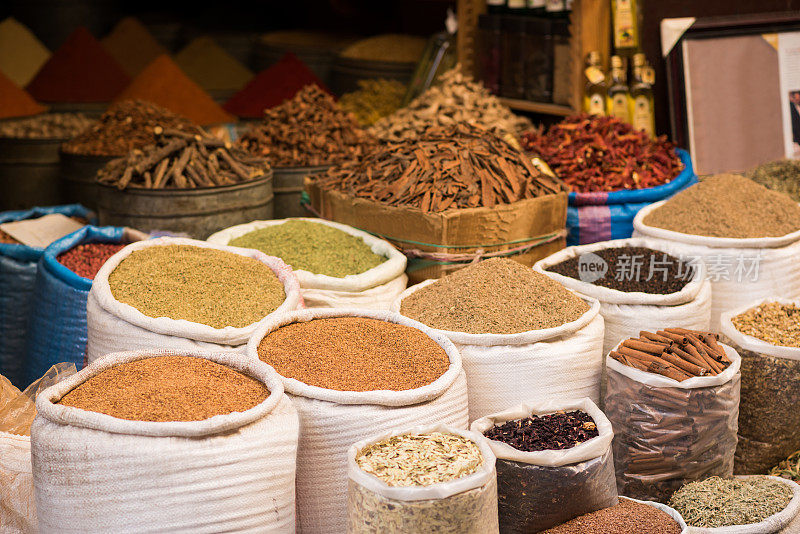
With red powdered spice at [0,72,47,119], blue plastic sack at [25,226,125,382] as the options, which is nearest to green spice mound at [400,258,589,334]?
blue plastic sack at [25,226,125,382]

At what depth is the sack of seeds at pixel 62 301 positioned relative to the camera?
2.17 metres

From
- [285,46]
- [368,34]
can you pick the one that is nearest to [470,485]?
[285,46]

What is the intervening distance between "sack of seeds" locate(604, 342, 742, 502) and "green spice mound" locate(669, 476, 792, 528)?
0.05m

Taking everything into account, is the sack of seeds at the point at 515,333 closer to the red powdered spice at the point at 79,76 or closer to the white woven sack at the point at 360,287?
the white woven sack at the point at 360,287

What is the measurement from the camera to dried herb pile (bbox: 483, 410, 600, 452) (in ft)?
5.27

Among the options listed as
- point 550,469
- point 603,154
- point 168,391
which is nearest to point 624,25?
point 603,154

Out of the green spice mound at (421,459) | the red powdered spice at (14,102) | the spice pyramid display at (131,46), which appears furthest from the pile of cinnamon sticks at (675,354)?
the spice pyramid display at (131,46)

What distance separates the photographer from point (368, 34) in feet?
17.7

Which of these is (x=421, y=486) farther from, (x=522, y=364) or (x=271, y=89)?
(x=271, y=89)

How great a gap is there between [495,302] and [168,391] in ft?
2.64

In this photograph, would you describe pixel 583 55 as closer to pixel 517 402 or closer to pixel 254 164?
pixel 254 164

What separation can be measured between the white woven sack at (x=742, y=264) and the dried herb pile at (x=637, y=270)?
0.32 ft

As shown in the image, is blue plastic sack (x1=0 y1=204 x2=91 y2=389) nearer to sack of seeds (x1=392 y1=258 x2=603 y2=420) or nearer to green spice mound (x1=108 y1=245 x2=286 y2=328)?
green spice mound (x1=108 y1=245 x2=286 y2=328)

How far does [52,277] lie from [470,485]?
1409 millimetres
